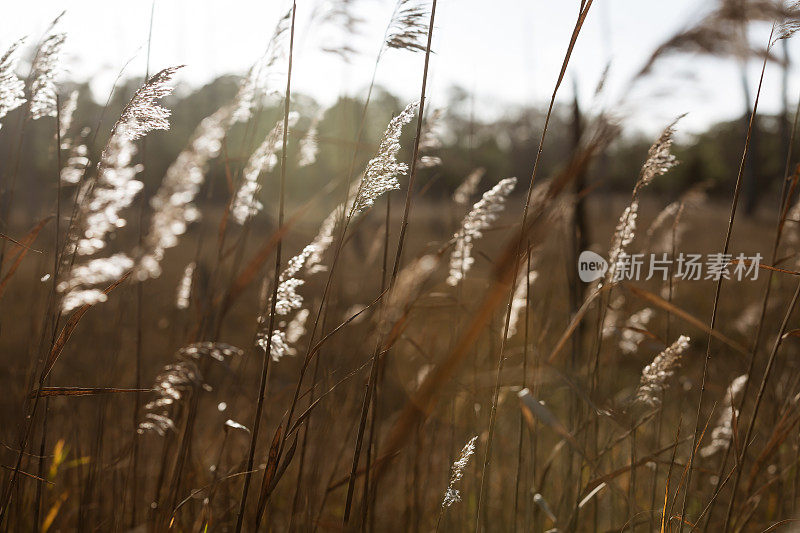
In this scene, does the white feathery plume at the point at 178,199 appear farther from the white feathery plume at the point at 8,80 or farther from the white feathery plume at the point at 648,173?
the white feathery plume at the point at 648,173

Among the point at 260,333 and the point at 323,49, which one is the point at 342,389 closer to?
the point at 260,333

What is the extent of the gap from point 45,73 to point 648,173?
3.75ft

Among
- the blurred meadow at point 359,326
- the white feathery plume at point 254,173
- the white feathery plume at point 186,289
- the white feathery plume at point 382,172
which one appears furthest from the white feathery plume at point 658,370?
the white feathery plume at point 186,289

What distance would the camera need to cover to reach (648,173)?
1.16 metres

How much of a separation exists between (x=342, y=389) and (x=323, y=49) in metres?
0.86

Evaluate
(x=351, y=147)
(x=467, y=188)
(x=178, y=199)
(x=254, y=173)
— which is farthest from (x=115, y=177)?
(x=467, y=188)

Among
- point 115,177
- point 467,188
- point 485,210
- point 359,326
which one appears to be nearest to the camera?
point 115,177

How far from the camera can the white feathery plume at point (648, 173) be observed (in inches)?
44.9

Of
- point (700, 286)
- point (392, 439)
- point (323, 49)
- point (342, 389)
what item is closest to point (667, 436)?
point (342, 389)

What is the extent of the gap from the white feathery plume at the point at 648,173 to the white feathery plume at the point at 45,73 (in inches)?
43.4

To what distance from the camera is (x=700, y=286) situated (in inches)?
338

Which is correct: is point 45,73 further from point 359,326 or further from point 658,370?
point 359,326

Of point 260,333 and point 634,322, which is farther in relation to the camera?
point 634,322

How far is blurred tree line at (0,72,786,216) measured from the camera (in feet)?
5.27
